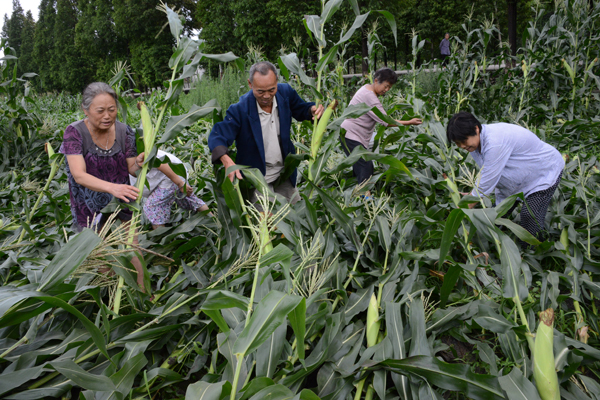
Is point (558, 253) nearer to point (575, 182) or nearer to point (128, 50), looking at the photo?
point (575, 182)

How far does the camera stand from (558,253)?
9.18 ft

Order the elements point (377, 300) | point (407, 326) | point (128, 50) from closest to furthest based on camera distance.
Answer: point (407, 326) < point (377, 300) < point (128, 50)

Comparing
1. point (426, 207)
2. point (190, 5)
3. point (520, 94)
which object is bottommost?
point (426, 207)

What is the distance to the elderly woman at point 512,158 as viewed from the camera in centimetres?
282

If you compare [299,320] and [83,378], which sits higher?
[299,320]

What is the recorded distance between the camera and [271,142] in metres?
3.09

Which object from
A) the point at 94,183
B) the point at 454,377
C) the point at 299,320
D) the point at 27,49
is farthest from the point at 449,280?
the point at 27,49

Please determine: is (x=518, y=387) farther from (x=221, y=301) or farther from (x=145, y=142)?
(x=145, y=142)

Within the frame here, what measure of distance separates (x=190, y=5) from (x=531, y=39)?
96.9 ft

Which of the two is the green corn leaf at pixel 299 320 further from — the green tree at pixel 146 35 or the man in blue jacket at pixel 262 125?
the green tree at pixel 146 35

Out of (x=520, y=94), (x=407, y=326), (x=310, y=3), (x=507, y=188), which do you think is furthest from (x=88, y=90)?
(x=310, y=3)

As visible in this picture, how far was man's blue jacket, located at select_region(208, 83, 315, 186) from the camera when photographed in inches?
113

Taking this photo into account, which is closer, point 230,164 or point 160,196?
point 230,164

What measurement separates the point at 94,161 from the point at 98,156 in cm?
4
